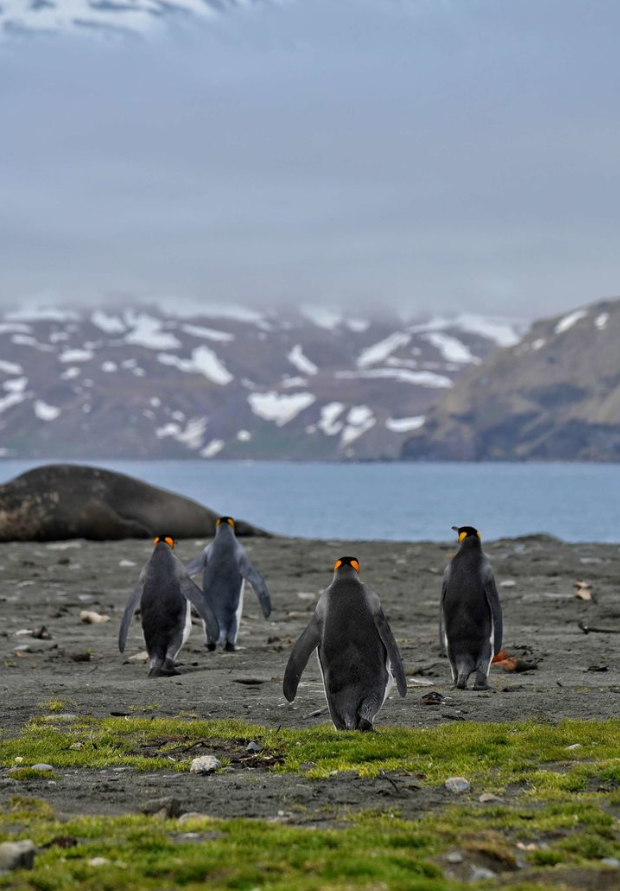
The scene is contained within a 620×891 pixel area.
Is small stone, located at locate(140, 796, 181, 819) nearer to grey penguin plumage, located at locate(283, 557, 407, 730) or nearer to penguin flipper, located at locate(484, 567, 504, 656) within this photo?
grey penguin plumage, located at locate(283, 557, 407, 730)

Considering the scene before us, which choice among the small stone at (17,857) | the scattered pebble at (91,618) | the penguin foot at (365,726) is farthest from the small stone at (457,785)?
the scattered pebble at (91,618)

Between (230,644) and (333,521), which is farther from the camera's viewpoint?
(333,521)

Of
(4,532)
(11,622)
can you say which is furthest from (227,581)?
(4,532)

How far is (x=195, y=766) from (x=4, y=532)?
23109 millimetres

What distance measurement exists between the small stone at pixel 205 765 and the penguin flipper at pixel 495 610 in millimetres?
4965

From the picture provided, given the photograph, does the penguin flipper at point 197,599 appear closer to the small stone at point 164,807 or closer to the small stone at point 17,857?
the small stone at point 164,807

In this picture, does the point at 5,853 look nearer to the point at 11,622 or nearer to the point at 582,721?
the point at 582,721

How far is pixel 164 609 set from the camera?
14.0 meters

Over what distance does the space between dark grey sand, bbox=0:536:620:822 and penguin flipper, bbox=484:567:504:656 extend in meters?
0.45

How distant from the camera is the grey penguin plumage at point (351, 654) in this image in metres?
10.1

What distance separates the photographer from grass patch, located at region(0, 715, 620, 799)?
8016 millimetres

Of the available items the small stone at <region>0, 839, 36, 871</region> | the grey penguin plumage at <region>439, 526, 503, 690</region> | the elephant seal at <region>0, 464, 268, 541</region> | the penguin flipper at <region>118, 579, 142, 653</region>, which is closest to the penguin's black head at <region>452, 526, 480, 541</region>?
the grey penguin plumage at <region>439, 526, 503, 690</region>

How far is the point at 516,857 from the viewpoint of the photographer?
19.3ft

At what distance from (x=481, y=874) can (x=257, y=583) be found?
35.4ft
